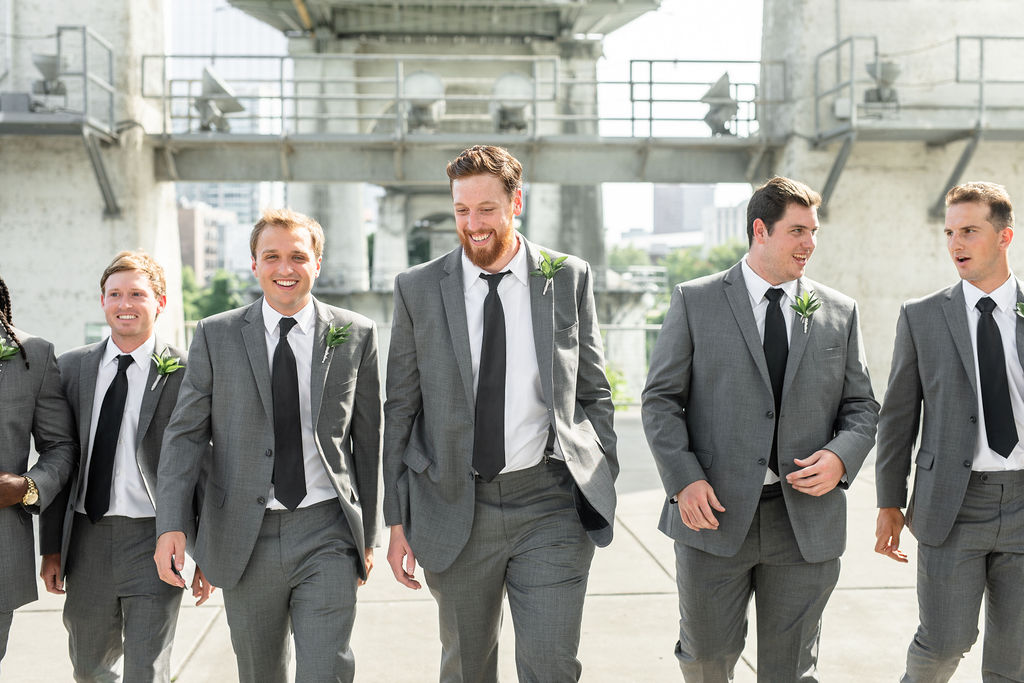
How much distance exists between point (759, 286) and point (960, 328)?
2.84 ft

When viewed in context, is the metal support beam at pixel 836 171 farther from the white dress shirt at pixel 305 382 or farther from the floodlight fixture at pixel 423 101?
the white dress shirt at pixel 305 382

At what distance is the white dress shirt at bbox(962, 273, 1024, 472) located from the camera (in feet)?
13.9

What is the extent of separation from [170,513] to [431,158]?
1357 cm

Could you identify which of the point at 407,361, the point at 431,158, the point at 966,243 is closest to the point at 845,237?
the point at 431,158

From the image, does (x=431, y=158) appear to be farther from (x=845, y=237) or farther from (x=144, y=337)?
(x=144, y=337)

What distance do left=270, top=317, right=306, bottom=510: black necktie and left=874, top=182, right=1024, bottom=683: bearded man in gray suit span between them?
262 centimetres

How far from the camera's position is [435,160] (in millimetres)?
17125

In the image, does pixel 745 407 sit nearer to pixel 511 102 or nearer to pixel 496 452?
pixel 496 452

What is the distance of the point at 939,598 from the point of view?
4.27 m

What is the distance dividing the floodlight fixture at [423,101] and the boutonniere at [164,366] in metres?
12.9

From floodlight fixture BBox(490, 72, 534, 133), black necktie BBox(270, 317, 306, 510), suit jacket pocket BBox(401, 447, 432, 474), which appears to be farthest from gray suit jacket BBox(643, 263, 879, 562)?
floodlight fixture BBox(490, 72, 534, 133)

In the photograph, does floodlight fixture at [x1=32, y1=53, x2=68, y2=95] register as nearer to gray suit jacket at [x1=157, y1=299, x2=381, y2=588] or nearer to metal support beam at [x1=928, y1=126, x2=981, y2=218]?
gray suit jacket at [x1=157, y1=299, x2=381, y2=588]

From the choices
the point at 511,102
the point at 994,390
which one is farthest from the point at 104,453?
the point at 511,102

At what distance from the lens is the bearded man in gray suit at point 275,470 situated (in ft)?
13.3
